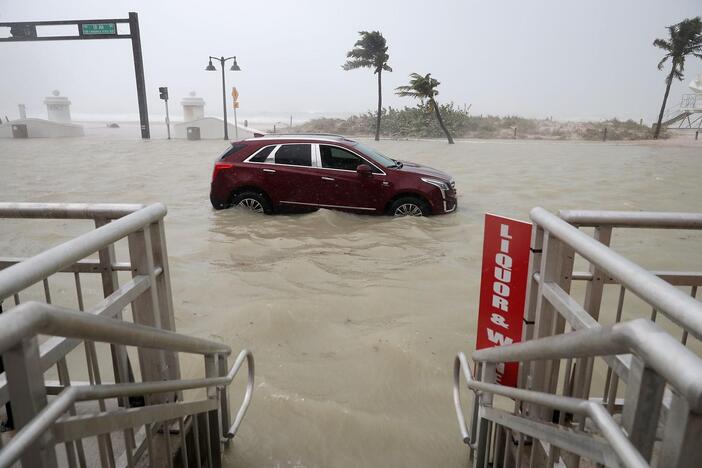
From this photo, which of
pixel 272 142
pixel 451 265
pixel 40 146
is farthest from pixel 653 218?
pixel 40 146

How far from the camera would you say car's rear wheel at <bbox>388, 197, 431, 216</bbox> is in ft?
30.9

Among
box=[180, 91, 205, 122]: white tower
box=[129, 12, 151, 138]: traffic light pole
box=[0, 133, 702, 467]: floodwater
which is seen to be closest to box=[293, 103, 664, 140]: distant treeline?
box=[180, 91, 205, 122]: white tower

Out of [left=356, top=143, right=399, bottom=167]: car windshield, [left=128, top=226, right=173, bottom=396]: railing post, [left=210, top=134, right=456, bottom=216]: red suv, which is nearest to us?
[left=128, top=226, right=173, bottom=396]: railing post

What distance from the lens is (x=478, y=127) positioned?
142ft

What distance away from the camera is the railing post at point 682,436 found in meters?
0.98

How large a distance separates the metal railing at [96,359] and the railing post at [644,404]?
4.53ft

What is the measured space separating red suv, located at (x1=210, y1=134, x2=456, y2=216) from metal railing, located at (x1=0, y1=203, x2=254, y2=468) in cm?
636

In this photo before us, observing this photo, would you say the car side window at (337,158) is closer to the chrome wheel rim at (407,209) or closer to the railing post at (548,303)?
the chrome wheel rim at (407,209)

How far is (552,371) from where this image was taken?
2.53 meters

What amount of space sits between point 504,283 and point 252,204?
289 inches

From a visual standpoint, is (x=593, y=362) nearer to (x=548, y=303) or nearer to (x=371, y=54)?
(x=548, y=303)

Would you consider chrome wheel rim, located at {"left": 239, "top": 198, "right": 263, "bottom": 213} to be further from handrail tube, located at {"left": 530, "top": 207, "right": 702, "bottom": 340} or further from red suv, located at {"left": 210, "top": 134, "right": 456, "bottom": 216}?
handrail tube, located at {"left": 530, "top": 207, "right": 702, "bottom": 340}

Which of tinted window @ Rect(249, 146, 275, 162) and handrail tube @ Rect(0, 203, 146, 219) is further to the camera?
tinted window @ Rect(249, 146, 275, 162)

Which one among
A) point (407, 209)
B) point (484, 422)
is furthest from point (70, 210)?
point (407, 209)
